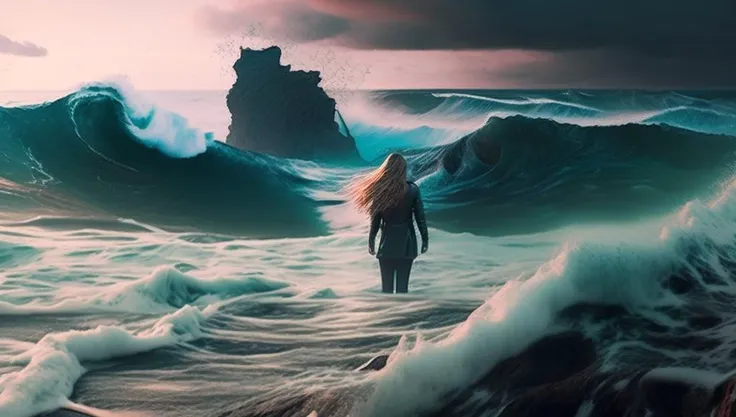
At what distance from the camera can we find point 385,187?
3.03 meters

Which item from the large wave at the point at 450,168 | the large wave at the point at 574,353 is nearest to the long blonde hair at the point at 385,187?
the large wave at the point at 574,353

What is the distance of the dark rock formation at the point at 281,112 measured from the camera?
154 inches

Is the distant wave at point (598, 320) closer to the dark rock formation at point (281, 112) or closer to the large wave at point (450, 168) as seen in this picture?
the large wave at point (450, 168)

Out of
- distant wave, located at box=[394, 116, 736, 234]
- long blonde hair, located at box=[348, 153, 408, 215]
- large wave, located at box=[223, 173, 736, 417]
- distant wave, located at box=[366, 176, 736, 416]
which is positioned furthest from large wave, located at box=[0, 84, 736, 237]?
large wave, located at box=[223, 173, 736, 417]

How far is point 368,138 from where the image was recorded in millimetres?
3988

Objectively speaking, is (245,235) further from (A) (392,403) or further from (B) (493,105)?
(A) (392,403)

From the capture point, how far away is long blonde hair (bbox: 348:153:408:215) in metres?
3.00

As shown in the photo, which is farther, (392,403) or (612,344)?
(612,344)

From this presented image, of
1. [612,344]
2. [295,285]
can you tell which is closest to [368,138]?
[295,285]

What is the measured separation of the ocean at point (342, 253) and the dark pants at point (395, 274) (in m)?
0.07

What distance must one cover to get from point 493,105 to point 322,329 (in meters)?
1.76

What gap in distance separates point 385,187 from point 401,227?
182 millimetres

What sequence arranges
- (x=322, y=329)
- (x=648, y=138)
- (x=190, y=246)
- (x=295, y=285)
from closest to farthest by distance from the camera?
(x=322, y=329)
(x=295, y=285)
(x=190, y=246)
(x=648, y=138)

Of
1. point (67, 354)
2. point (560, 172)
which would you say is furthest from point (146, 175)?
point (560, 172)
